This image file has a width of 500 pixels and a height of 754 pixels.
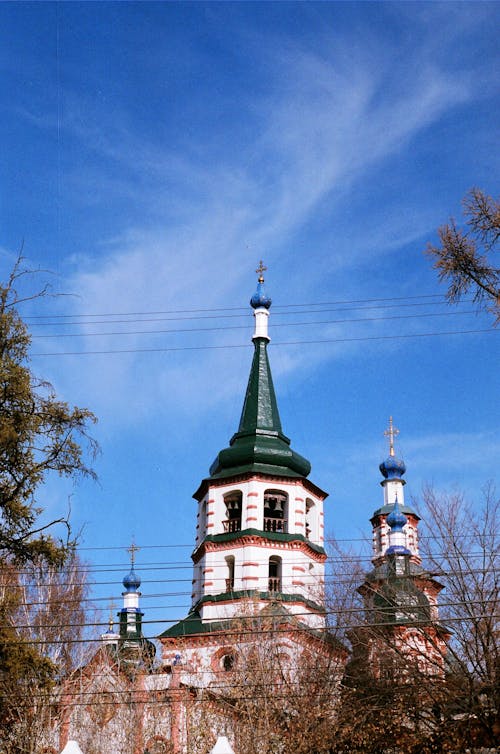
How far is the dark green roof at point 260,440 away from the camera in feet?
133

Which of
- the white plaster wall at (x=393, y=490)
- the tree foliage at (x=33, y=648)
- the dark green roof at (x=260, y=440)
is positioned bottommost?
the tree foliage at (x=33, y=648)

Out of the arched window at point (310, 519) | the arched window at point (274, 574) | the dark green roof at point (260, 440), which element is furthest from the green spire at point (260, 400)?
the arched window at point (274, 574)

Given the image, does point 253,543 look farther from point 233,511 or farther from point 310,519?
point 310,519

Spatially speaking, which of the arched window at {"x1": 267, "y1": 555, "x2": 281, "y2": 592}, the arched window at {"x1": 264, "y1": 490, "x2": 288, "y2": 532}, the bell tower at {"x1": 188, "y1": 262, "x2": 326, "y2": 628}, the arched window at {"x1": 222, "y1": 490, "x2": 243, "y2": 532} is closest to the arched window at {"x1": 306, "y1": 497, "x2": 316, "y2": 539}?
the bell tower at {"x1": 188, "y1": 262, "x2": 326, "y2": 628}

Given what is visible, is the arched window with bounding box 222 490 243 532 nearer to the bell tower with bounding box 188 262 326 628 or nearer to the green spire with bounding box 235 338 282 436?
the bell tower with bounding box 188 262 326 628

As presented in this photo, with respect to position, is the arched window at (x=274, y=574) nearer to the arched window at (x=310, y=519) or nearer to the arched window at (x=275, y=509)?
the arched window at (x=275, y=509)

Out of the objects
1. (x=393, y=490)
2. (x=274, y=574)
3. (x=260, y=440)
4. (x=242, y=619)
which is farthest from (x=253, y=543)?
(x=393, y=490)

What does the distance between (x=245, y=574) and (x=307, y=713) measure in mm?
9900

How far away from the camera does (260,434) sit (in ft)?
138

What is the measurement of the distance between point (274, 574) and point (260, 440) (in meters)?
5.42

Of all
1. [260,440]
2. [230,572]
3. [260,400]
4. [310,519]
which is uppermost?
[260,400]

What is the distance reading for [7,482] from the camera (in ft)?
62.9

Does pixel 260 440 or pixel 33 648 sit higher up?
pixel 260 440

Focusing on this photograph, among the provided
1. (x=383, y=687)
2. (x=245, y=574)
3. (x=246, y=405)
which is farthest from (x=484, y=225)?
(x=246, y=405)
